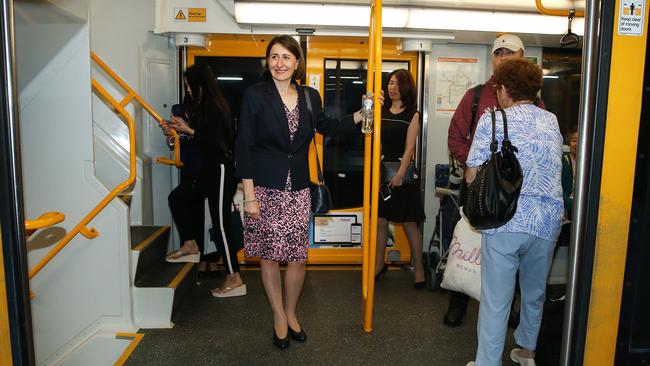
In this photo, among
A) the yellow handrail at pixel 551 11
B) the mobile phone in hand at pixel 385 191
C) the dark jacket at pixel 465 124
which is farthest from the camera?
the mobile phone in hand at pixel 385 191

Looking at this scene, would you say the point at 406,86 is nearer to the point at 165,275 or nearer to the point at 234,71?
the point at 234,71

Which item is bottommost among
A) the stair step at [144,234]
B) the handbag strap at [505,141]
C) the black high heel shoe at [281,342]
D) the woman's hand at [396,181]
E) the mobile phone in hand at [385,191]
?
the black high heel shoe at [281,342]

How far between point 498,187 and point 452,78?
10.1 ft

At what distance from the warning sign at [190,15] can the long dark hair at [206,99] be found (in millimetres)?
869

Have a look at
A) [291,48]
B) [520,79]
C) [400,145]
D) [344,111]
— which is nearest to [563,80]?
[400,145]

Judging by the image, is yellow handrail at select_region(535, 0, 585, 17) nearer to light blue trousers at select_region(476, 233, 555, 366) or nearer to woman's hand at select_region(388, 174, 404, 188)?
light blue trousers at select_region(476, 233, 555, 366)

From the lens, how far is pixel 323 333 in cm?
345

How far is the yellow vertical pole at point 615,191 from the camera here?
1693mm

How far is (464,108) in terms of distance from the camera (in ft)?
10.8

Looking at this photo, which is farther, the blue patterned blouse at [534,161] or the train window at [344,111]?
the train window at [344,111]

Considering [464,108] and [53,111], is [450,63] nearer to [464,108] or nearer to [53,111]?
[464,108]

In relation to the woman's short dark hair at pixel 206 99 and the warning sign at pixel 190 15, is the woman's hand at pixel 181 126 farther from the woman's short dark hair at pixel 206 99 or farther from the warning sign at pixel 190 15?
the warning sign at pixel 190 15

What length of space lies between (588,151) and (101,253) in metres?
2.94

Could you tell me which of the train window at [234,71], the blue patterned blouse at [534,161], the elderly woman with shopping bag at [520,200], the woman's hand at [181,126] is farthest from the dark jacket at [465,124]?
the train window at [234,71]
